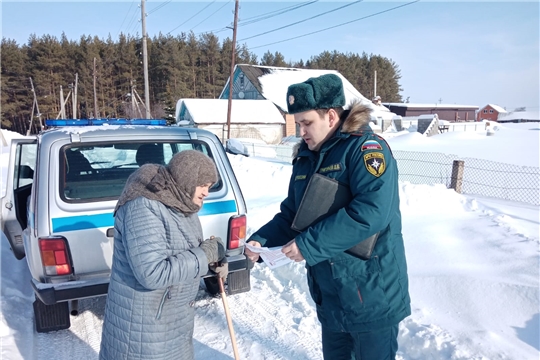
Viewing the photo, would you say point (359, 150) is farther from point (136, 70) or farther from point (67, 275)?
point (136, 70)

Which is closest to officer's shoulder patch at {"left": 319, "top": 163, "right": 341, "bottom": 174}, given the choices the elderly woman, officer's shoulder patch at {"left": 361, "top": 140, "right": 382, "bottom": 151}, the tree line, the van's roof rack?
officer's shoulder patch at {"left": 361, "top": 140, "right": 382, "bottom": 151}

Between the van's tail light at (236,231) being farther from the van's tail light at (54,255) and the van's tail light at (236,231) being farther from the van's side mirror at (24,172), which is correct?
the van's side mirror at (24,172)

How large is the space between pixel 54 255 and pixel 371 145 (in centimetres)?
240

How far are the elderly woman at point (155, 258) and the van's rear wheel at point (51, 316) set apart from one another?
5.29ft

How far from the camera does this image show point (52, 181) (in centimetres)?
311

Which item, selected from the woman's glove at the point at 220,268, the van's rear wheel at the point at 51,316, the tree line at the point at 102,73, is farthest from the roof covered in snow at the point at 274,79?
the woman's glove at the point at 220,268

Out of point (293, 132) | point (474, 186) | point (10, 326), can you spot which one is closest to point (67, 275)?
point (10, 326)

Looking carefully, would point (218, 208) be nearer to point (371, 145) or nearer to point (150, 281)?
point (150, 281)

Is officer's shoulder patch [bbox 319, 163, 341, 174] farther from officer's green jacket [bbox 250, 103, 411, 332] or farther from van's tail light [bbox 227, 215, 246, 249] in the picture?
van's tail light [bbox 227, 215, 246, 249]

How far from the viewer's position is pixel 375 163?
1753mm

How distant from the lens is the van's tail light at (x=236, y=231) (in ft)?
11.5

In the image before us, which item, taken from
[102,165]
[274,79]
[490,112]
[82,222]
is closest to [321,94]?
[82,222]

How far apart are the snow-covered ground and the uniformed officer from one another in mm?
1387

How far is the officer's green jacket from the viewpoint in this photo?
1.72m
